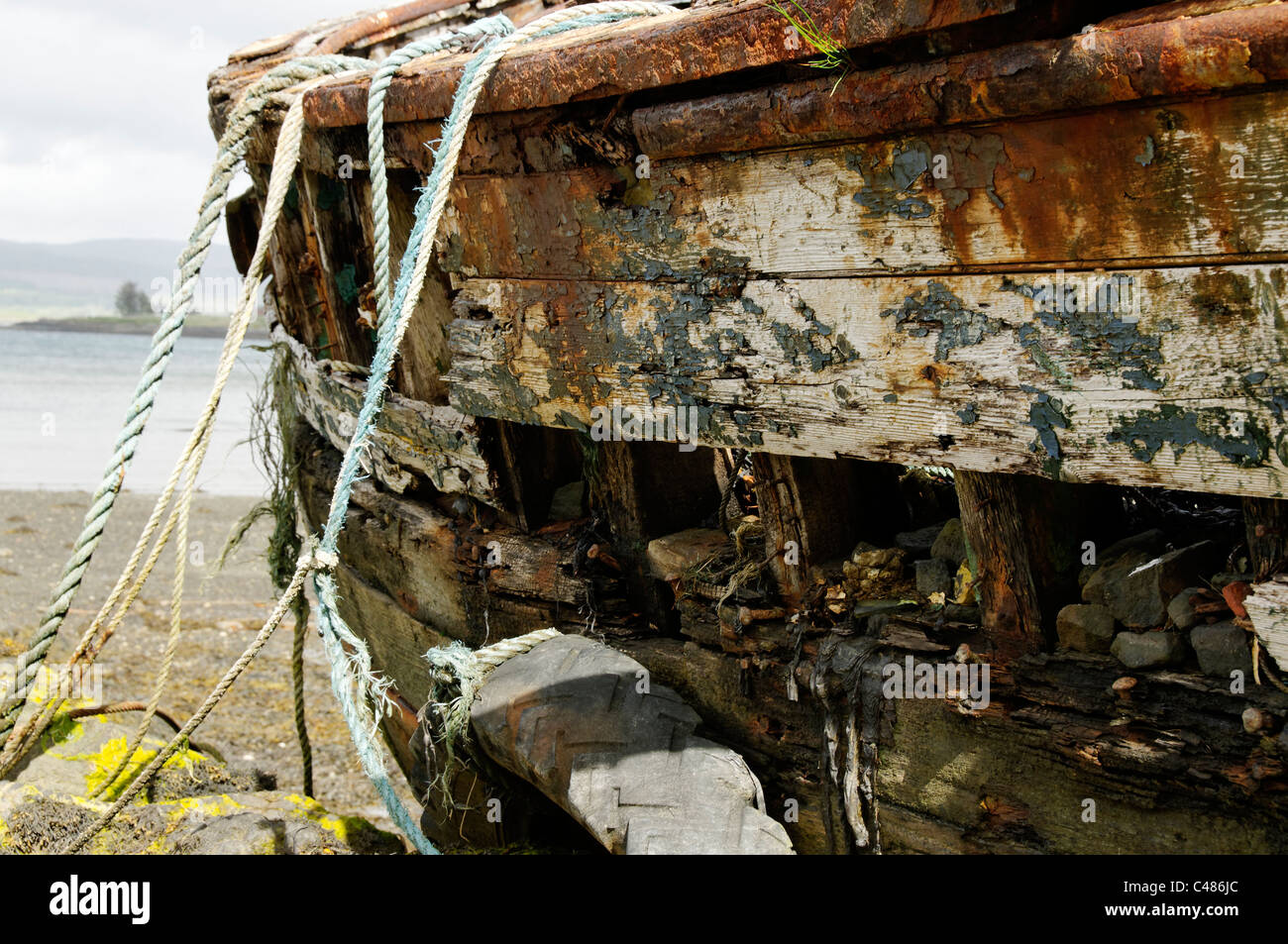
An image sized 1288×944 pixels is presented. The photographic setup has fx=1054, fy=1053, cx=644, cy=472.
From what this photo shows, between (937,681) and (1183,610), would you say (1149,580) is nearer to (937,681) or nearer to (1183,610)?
(1183,610)

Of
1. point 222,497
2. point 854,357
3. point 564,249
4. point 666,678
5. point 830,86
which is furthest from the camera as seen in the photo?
point 222,497

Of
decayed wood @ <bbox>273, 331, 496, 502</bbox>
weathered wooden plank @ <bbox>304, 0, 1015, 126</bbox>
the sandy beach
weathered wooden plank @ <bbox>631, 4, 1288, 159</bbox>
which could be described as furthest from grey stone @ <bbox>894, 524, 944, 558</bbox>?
the sandy beach

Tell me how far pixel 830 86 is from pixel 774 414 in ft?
2.08

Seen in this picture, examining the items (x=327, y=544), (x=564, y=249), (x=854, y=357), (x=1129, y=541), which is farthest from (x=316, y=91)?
(x=1129, y=541)

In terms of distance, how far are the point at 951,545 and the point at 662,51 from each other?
1.18 m

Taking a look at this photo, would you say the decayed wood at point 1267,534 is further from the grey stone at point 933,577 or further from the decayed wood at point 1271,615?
the grey stone at point 933,577

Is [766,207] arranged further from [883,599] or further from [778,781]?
[778,781]

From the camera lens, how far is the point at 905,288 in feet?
6.16

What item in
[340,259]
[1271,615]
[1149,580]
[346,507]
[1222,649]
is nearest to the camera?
[1271,615]

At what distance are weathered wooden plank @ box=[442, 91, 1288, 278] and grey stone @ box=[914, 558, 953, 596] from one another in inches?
27.1

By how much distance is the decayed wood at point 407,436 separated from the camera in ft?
10.1

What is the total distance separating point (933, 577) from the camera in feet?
7.35

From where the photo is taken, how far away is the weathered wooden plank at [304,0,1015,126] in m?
1.70

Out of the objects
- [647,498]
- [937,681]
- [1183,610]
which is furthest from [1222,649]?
[647,498]
